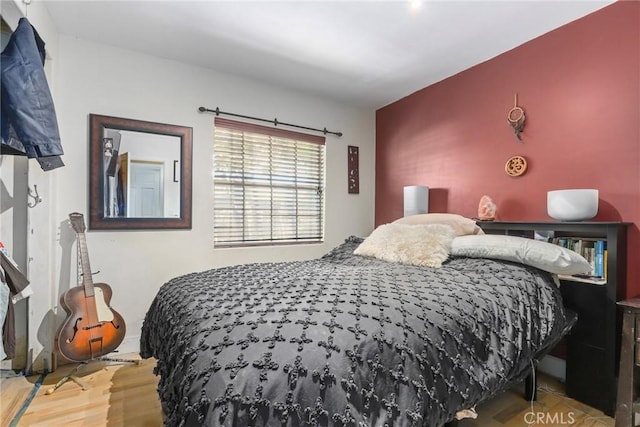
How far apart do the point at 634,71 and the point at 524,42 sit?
0.80m

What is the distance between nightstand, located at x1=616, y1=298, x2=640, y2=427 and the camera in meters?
1.64

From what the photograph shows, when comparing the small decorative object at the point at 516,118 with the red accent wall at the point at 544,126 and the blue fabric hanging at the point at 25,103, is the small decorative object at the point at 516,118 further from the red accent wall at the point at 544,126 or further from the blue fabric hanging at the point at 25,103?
the blue fabric hanging at the point at 25,103

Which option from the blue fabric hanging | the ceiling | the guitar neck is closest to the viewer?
the blue fabric hanging

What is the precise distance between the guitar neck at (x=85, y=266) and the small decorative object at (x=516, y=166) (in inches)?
130

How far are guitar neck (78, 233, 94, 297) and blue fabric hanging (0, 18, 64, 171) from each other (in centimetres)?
84

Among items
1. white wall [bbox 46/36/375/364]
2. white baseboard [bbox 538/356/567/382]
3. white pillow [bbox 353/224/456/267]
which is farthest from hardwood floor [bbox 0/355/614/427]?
white pillow [bbox 353/224/456/267]

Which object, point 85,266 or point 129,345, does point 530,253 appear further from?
point 129,345

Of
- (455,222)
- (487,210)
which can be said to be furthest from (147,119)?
(487,210)

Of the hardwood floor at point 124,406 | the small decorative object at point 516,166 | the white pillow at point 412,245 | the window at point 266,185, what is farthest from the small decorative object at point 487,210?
the window at point 266,185

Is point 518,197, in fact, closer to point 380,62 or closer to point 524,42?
point 524,42

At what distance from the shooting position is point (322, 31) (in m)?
2.35

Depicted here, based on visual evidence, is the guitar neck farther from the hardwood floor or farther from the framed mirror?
the hardwood floor

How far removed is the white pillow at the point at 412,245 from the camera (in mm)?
2095

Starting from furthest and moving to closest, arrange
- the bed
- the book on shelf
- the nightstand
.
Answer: the book on shelf < the nightstand < the bed
